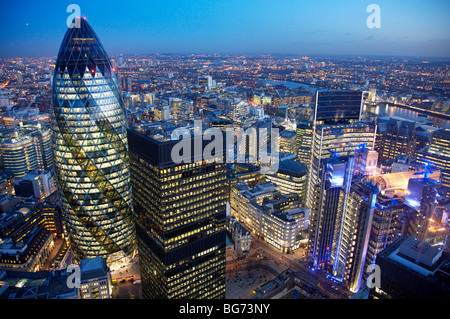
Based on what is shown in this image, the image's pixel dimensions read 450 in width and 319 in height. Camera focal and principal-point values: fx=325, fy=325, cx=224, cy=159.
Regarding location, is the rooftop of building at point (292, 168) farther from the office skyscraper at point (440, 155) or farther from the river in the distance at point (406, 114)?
the river in the distance at point (406, 114)

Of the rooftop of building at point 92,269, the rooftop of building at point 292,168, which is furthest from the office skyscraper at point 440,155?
the rooftop of building at point 92,269

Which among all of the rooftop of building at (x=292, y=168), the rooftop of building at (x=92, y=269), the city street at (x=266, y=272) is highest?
the rooftop of building at (x=292, y=168)

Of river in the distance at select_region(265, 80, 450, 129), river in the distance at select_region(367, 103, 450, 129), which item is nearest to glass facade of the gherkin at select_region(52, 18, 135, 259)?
river in the distance at select_region(367, 103, 450, 129)

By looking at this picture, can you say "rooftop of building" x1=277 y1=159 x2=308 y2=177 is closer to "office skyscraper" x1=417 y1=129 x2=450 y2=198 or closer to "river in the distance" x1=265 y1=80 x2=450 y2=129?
"office skyscraper" x1=417 y1=129 x2=450 y2=198

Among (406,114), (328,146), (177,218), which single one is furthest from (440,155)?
(177,218)

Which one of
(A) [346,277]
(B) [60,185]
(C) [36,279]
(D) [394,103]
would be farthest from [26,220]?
(D) [394,103]
